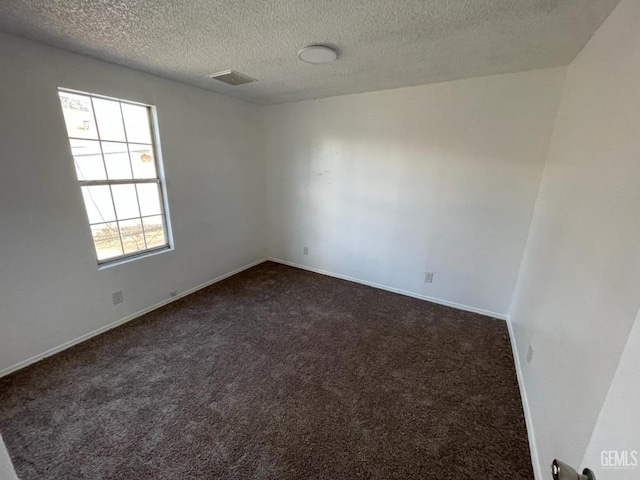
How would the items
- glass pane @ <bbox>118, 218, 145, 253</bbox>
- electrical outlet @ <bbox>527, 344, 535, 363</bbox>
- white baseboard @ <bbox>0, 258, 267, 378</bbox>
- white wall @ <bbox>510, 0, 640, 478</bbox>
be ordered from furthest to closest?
glass pane @ <bbox>118, 218, 145, 253</bbox>, white baseboard @ <bbox>0, 258, 267, 378</bbox>, electrical outlet @ <bbox>527, 344, 535, 363</bbox>, white wall @ <bbox>510, 0, 640, 478</bbox>

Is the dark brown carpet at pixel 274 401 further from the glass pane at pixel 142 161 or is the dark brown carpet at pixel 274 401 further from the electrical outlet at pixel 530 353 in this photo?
the glass pane at pixel 142 161

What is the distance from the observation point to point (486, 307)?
2.91 m

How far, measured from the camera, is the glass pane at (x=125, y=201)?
2.53 m

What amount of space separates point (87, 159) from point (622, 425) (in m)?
3.35

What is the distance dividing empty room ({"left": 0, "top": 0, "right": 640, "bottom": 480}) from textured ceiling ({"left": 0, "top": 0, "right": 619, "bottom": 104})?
2 centimetres

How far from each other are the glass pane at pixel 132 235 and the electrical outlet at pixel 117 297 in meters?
0.41

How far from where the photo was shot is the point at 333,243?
3766 millimetres

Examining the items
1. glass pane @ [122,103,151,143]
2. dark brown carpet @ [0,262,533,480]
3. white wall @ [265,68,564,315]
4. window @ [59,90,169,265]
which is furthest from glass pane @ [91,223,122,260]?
white wall @ [265,68,564,315]

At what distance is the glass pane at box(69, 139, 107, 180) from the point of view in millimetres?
2211

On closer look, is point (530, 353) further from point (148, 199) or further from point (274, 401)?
point (148, 199)

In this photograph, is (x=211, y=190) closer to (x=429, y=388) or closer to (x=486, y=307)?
(x=429, y=388)

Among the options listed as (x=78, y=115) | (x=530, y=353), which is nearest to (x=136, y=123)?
(x=78, y=115)

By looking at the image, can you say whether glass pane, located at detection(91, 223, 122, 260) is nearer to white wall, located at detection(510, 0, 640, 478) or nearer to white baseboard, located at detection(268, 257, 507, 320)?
white baseboard, located at detection(268, 257, 507, 320)

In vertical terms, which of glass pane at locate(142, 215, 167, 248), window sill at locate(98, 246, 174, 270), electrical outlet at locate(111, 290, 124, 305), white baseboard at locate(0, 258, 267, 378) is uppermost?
glass pane at locate(142, 215, 167, 248)
